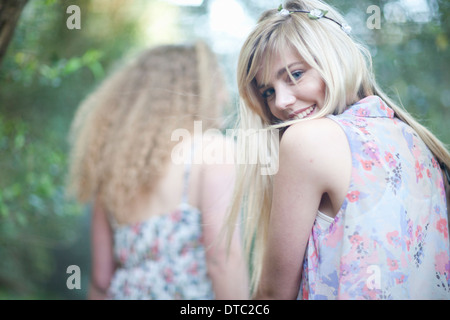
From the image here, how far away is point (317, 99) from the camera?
105cm

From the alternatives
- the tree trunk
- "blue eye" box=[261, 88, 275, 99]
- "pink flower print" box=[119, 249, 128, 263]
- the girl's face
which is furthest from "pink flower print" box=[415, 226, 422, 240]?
the tree trunk

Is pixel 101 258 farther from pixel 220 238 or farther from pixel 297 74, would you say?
pixel 297 74

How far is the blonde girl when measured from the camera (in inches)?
51.4

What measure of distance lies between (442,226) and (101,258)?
41.7 inches

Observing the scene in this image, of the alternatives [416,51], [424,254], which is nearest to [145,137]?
[424,254]

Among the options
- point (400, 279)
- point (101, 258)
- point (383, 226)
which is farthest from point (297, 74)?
point (101, 258)

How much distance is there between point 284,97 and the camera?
1079 millimetres

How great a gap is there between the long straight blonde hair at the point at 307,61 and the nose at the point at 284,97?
0.06 m

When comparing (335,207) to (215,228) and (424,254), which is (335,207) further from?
(215,228)

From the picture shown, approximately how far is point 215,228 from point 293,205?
1.28 feet

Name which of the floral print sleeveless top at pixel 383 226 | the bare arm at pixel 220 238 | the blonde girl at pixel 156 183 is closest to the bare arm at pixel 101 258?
the blonde girl at pixel 156 183

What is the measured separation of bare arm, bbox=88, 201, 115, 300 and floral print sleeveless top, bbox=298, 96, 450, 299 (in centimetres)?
72

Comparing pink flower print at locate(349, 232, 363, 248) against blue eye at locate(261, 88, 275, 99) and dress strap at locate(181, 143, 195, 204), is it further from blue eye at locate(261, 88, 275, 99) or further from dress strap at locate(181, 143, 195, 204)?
dress strap at locate(181, 143, 195, 204)

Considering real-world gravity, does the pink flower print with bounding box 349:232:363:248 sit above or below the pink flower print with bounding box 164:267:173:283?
above
